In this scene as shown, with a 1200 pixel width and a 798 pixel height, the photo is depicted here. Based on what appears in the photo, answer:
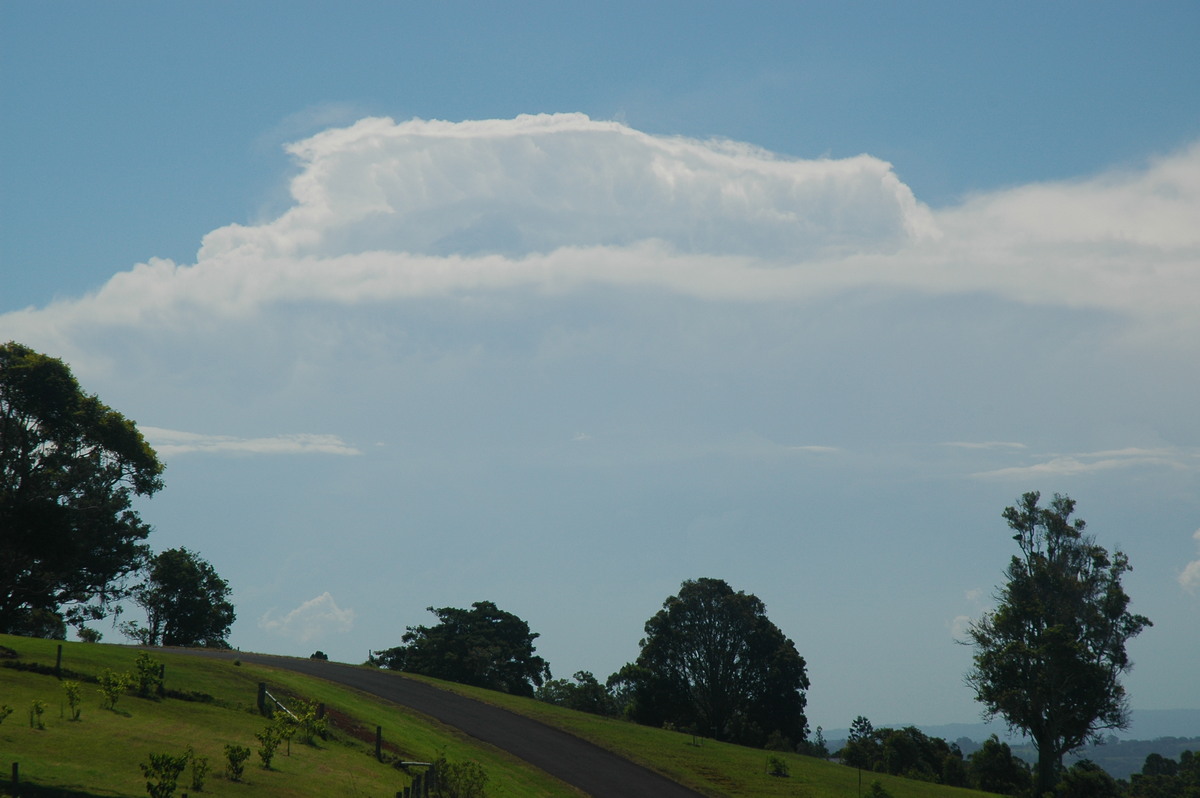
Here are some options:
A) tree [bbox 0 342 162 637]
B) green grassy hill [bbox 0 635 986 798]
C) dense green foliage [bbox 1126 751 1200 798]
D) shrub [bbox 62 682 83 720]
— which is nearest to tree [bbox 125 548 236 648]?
tree [bbox 0 342 162 637]

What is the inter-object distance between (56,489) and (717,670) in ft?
199

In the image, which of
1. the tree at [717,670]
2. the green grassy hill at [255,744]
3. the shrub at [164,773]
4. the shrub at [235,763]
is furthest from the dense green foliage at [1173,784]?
the shrub at [164,773]

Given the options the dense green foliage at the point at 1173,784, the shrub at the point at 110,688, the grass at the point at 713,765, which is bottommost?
the dense green foliage at the point at 1173,784

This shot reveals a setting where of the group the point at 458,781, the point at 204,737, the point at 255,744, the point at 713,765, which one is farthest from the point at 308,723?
the point at 713,765

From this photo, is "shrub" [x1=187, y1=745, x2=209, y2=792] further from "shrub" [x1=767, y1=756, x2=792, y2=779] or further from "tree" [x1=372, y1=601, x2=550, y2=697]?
"tree" [x1=372, y1=601, x2=550, y2=697]

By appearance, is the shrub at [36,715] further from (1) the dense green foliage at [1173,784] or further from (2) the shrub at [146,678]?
(1) the dense green foliage at [1173,784]

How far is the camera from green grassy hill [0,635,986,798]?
1075 inches

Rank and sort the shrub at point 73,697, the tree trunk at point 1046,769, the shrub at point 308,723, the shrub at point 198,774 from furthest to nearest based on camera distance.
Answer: the tree trunk at point 1046,769, the shrub at point 308,723, the shrub at point 73,697, the shrub at point 198,774

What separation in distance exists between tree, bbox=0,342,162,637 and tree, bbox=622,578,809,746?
48.6 m

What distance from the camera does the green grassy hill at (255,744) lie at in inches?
1075

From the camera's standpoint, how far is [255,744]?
34812 mm

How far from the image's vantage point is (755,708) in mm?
89250

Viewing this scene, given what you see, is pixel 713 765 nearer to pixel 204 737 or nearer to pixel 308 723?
pixel 308 723

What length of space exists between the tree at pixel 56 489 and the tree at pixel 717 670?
48.6 meters
